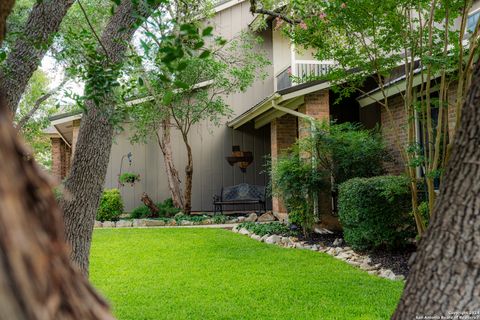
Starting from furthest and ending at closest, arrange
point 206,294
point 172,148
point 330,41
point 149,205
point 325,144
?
point 172,148 < point 149,205 < point 325,144 < point 330,41 < point 206,294

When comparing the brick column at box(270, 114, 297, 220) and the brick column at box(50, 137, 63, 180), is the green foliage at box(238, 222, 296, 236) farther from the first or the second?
the brick column at box(50, 137, 63, 180)

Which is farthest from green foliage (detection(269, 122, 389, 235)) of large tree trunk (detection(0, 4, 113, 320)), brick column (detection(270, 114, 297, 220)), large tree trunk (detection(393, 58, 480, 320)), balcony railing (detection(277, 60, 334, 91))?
→ large tree trunk (detection(0, 4, 113, 320))

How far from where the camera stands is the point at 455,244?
5.20 ft

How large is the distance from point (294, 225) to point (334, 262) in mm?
3694

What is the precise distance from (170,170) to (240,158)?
252cm

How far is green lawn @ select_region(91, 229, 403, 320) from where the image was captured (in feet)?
15.9

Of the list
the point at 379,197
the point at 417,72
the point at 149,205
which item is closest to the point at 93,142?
the point at 379,197

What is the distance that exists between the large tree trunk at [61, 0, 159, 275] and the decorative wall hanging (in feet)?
42.0

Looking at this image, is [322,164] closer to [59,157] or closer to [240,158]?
[240,158]

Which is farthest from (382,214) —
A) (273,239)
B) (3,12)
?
(3,12)

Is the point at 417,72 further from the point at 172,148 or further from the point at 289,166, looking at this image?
the point at 172,148

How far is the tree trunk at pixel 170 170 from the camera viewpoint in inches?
608

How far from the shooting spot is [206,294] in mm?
5605

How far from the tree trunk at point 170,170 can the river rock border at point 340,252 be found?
4.24 m
